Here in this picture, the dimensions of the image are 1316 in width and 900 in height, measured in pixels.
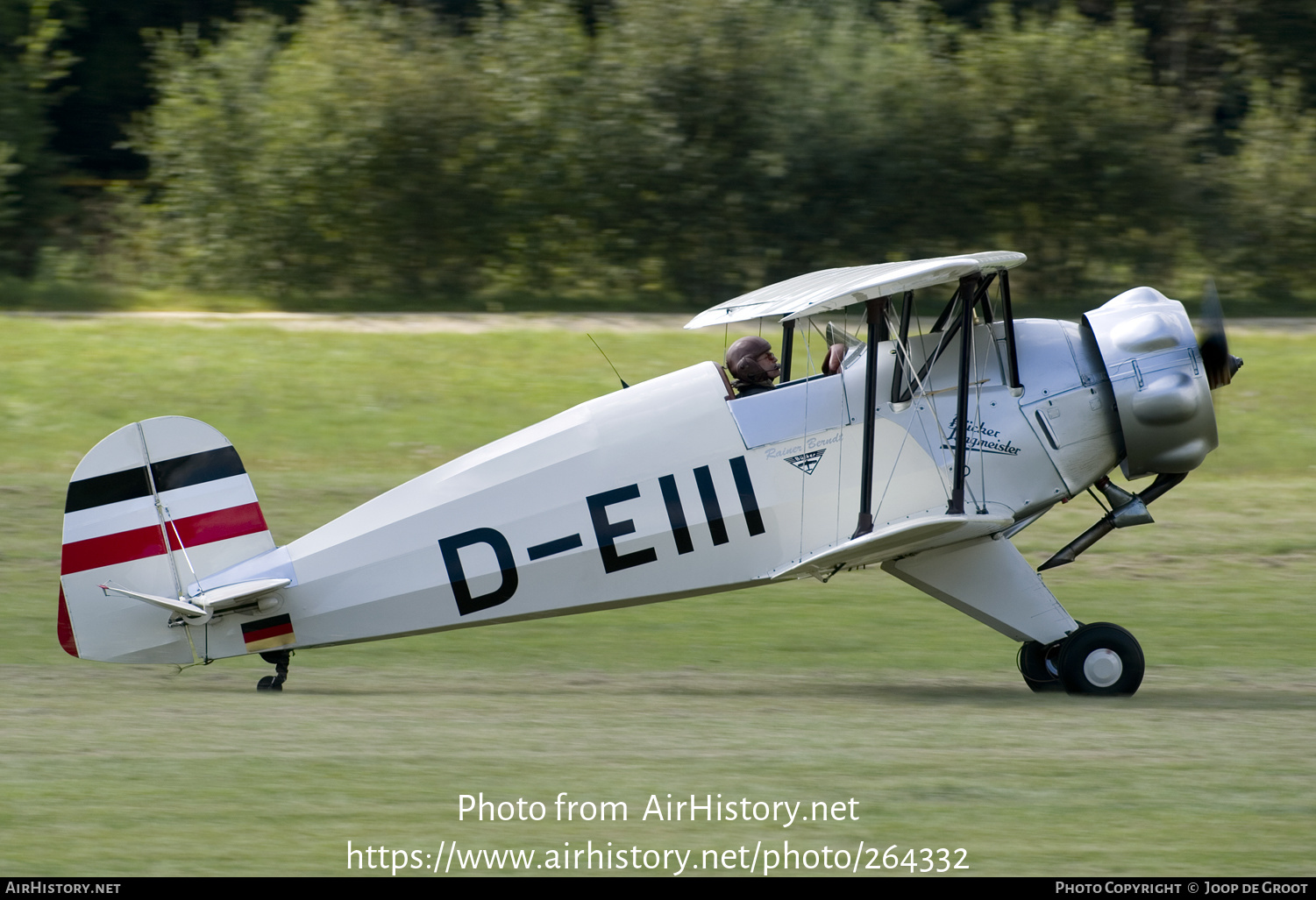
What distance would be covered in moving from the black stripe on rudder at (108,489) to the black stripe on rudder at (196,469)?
0.28 ft

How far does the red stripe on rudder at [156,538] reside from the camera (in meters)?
9.23

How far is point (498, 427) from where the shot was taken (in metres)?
20.8

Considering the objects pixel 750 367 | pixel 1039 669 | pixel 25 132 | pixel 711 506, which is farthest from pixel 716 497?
pixel 25 132

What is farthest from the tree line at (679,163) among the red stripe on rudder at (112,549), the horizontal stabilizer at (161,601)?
the horizontal stabilizer at (161,601)

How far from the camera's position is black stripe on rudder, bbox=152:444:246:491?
947 cm

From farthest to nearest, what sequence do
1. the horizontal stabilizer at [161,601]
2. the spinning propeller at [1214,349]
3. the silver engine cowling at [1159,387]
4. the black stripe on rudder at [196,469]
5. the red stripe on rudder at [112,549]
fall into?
the spinning propeller at [1214,349] → the silver engine cowling at [1159,387] → the black stripe on rudder at [196,469] → the red stripe on rudder at [112,549] → the horizontal stabilizer at [161,601]

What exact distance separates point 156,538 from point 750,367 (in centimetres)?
381

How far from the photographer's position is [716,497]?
9617mm

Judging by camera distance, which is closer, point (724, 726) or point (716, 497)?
point (724, 726)

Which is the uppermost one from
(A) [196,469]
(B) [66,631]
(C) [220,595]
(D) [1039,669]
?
(A) [196,469]

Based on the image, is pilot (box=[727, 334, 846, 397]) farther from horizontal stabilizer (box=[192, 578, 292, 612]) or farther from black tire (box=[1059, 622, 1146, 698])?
horizontal stabilizer (box=[192, 578, 292, 612])

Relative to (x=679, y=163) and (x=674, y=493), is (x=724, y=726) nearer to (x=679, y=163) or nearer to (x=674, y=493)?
(x=674, y=493)

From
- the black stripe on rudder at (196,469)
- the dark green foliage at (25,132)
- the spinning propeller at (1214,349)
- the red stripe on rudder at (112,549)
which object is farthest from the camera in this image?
the dark green foliage at (25,132)

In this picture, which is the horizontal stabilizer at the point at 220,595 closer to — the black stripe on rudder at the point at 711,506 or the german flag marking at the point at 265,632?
the german flag marking at the point at 265,632
